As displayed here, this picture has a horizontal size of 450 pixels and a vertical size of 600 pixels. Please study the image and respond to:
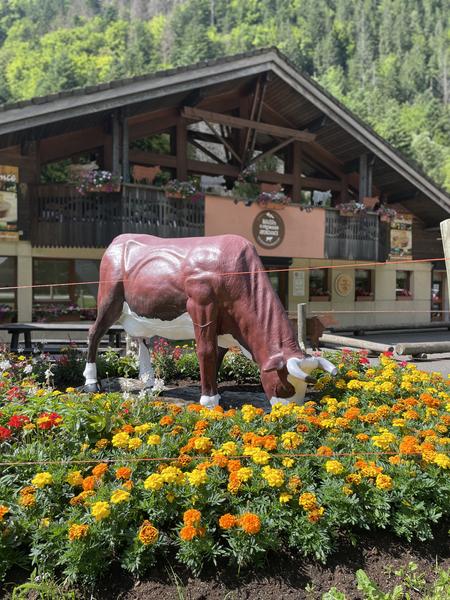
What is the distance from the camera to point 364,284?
20.4m

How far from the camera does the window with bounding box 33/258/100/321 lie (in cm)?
1393

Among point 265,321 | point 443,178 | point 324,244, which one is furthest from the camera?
point 443,178

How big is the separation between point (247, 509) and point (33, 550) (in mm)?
1275

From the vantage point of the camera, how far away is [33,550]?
3.04 m

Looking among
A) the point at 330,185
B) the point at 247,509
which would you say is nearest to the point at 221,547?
the point at 247,509

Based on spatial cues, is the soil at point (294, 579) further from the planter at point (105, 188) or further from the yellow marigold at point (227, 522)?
the planter at point (105, 188)

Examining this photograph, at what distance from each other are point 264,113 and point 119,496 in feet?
51.7

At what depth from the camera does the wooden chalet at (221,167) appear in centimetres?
1284

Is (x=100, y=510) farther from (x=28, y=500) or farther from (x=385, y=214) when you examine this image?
(x=385, y=214)

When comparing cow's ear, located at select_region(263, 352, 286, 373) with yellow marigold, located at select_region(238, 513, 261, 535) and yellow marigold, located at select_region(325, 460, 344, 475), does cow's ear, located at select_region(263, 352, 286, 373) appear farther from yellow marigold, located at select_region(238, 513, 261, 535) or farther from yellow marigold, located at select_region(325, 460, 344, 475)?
yellow marigold, located at select_region(238, 513, 261, 535)

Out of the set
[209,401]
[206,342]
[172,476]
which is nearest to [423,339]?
[209,401]

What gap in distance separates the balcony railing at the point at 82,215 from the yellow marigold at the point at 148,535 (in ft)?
34.0

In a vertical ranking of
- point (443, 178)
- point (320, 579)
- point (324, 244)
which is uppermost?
point (443, 178)

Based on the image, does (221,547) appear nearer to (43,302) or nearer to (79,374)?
(79,374)
